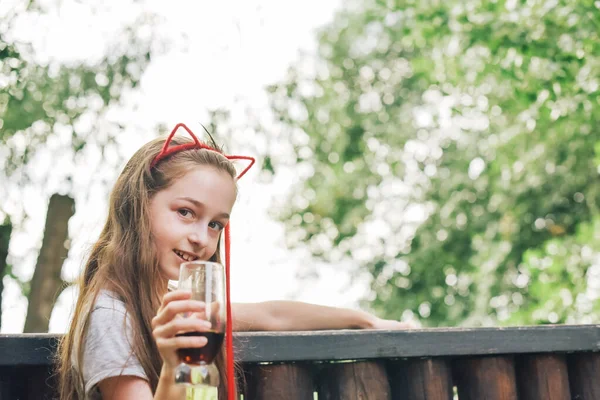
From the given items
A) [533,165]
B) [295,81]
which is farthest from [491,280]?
[295,81]

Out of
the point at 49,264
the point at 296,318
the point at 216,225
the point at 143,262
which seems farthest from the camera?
the point at 49,264

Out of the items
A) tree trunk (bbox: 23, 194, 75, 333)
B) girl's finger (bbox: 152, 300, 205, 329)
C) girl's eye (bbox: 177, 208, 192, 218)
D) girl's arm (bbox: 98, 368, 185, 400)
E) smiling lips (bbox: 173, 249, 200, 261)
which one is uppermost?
tree trunk (bbox: 23, 194, 75, 333)

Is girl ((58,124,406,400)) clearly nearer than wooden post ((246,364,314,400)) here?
Yes

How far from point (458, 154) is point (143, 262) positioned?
14.0 metres

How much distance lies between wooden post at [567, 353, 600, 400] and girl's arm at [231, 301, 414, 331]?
0.71 m

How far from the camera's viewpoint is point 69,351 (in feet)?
7.09

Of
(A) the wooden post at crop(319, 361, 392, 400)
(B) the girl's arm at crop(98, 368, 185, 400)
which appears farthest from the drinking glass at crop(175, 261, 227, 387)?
(A) the wooden post at crop(319, 361, 392, 400)

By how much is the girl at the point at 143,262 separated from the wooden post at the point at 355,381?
0.39 meters

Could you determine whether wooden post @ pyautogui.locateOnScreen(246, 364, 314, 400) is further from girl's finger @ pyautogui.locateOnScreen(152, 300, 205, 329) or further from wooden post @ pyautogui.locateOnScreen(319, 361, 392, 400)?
girl's finger @ pyautogui.locateOnScreen(152, 300, 205, 329)

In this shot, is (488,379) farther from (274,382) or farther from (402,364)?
(274,382)

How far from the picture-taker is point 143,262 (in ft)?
7.49

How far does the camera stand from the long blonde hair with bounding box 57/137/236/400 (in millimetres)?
2113

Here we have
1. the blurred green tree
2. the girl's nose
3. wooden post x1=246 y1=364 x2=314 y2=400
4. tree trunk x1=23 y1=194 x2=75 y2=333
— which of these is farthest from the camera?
the blurred green tree

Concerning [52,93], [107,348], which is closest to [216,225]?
[107,348]
